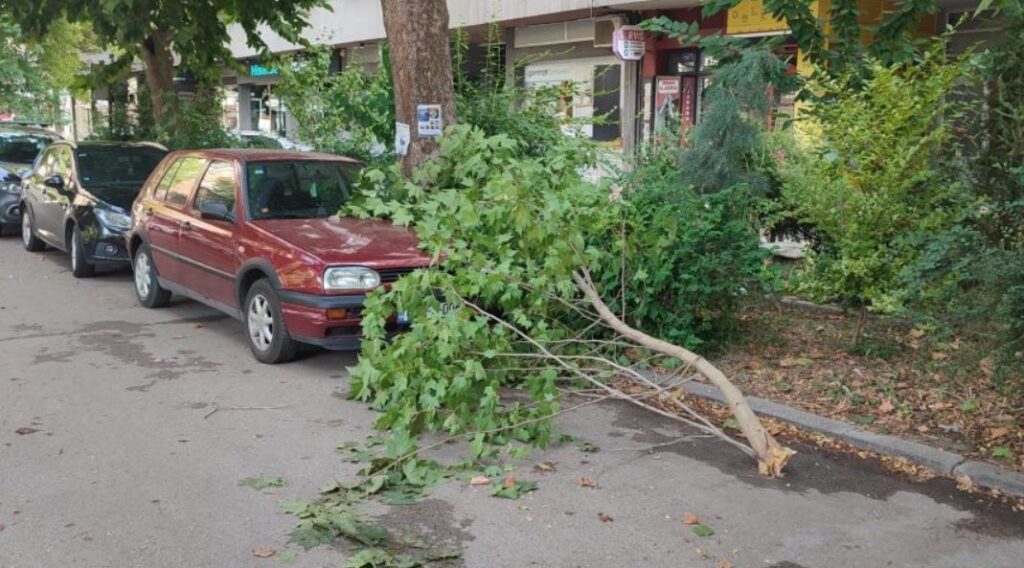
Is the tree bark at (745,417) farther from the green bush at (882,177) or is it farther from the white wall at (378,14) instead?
the white wall at (378,14)

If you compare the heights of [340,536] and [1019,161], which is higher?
[1019,161]

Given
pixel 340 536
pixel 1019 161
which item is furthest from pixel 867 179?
pixel 340 536

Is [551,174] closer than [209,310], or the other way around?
[551,174]

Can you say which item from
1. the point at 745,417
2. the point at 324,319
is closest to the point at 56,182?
the point at 324,319

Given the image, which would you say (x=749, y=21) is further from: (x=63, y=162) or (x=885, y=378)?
(x=63, y=162)

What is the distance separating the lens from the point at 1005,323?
5.19 metres

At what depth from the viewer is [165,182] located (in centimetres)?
994

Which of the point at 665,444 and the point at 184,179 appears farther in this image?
the point at 184,179

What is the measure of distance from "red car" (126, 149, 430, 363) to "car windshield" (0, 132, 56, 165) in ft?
26.3

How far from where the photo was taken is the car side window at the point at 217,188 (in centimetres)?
868

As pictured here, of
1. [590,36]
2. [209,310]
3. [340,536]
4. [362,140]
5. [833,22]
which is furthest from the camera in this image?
[590,36]

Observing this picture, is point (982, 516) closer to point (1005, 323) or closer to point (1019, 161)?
point (1005, 323)

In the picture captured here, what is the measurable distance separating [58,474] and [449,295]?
2.49 m

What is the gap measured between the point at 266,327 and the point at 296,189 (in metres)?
1.45
